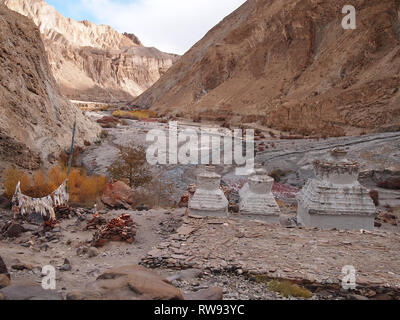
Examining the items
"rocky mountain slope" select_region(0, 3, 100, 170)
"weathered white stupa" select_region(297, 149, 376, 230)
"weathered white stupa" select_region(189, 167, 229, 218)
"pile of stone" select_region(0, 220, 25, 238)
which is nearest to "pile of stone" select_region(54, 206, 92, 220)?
"pile of stone" select_region(0, 220, 25, 238)

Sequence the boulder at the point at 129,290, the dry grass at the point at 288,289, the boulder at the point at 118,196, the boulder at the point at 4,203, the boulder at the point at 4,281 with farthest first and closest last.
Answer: the boulder at the point at 118,196 → the boulder at the point at 4,203 → the dry grass at the point at 288,289 → the boulder at the point at 4,281 → the boulder at the point at 129,290

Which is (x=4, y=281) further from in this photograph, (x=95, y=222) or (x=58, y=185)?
(x=58, y=185)

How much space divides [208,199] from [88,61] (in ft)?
317

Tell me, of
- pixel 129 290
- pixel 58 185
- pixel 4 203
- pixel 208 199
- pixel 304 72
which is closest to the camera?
pixel 129 290

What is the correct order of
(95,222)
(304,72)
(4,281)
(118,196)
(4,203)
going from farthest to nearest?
(304,72) < (118,196) < (4,203) < (95,222) < (4,281)

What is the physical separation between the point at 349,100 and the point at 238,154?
13.2m

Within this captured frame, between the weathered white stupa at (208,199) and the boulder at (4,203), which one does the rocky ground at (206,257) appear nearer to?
the weathered white stupa at (208,199)

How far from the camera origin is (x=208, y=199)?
596 cm

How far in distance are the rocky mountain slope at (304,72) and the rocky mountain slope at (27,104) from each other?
18.0 m

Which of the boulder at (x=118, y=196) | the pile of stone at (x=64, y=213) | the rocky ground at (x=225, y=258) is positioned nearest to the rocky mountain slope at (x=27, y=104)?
the boulder at (x=118, y=196)

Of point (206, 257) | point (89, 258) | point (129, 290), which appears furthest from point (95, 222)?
point (129, 290)

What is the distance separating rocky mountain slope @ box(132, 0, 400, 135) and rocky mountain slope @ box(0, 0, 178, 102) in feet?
137

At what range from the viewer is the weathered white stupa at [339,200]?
5.61 meters

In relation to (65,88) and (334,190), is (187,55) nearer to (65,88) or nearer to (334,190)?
(65,88)
